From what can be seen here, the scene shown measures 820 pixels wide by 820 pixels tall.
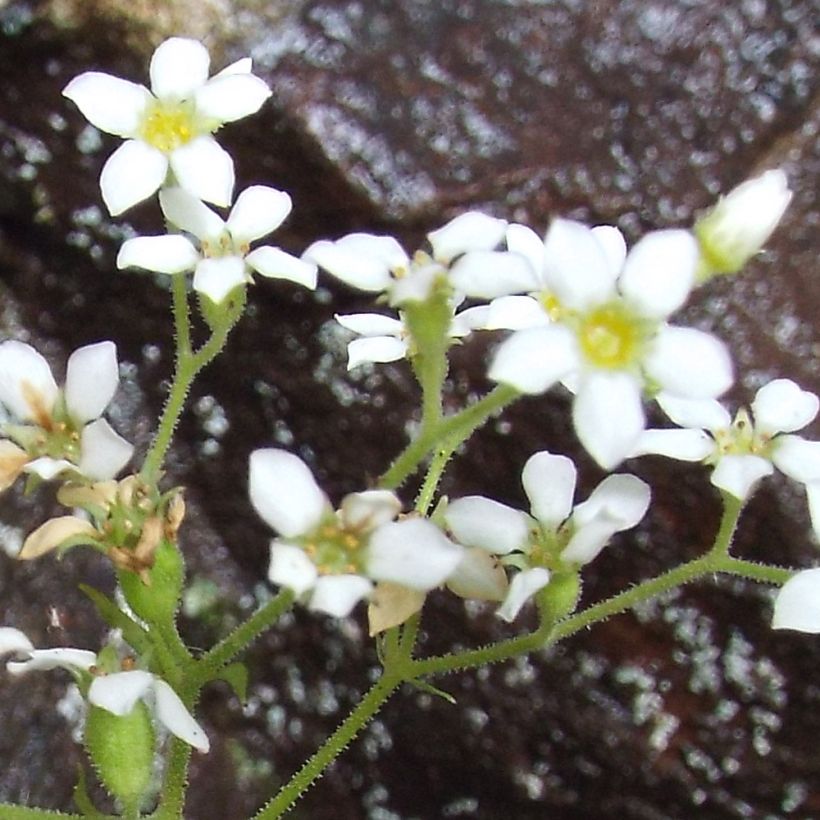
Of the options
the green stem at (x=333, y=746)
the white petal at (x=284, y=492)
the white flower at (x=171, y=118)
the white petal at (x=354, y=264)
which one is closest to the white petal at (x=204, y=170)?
the white flower at (x=171, y=118)

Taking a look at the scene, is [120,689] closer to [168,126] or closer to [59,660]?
[59,660]

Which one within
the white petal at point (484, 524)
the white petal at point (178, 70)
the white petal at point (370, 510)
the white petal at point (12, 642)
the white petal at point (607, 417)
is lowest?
the white petal at point (12, 642)

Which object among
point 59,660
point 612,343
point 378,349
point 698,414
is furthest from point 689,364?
point 59,660

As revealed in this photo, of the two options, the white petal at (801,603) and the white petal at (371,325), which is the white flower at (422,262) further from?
the white petal at (801,603)

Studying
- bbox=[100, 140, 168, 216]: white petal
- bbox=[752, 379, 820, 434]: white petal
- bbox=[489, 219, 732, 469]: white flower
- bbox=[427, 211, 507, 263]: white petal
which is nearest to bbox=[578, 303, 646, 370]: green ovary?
bbox=[489, 219, 732, 469]: white flower

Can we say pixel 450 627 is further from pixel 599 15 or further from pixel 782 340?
pixel 599 15

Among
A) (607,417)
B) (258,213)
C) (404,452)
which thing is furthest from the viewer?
(258,213)
